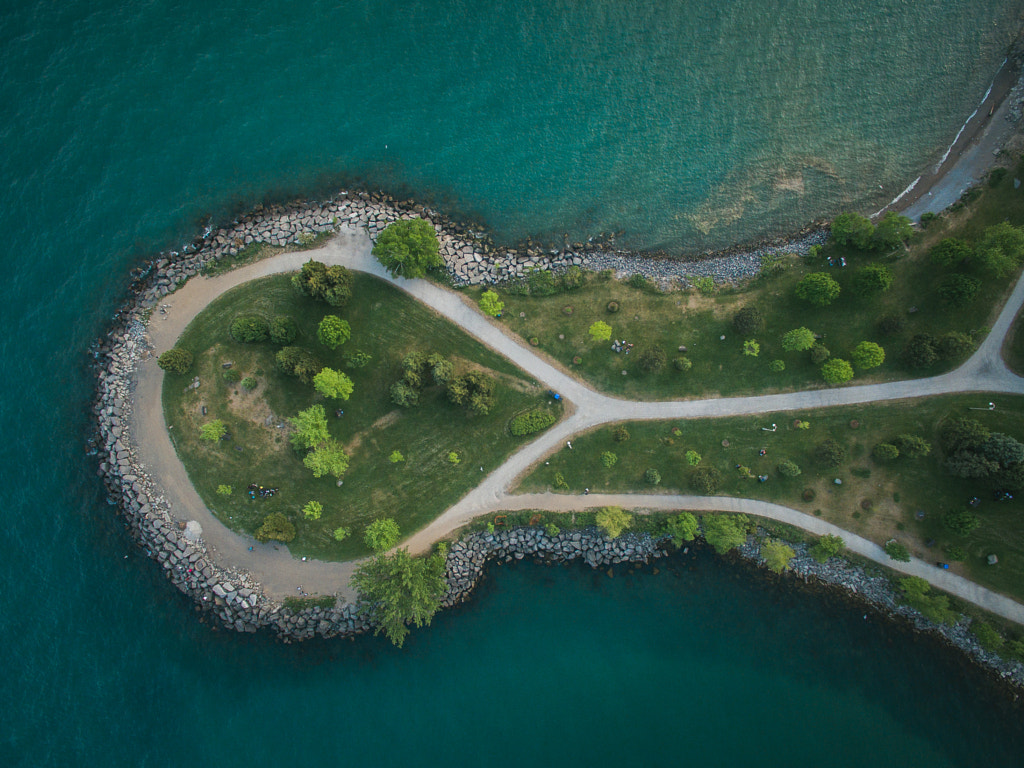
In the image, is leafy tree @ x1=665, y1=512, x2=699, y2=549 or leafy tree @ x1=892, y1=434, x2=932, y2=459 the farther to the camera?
leafy tree @ x1=665, y1=512, x2=699, y2=549

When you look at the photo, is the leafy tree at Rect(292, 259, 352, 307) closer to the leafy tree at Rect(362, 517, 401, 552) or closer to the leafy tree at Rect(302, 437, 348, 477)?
the leafy tree at Rect(302, 437, 348, 477)

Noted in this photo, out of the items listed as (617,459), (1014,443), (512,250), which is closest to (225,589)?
(617,459)

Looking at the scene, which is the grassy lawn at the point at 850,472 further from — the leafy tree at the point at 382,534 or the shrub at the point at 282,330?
the shrub at the point at 282,330

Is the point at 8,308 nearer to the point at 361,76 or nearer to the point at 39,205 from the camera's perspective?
the point at 39,205

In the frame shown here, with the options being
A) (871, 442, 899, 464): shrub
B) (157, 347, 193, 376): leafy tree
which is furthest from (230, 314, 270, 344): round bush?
(871, 442, 899, 464): shrub

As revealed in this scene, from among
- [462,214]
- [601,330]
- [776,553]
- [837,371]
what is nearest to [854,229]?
[837,371]

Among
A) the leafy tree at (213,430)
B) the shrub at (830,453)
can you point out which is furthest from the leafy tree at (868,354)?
the leafy tree at (213,430)
